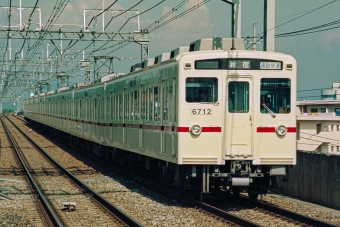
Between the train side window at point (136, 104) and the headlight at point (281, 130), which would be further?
the train side window at point (136, 104)

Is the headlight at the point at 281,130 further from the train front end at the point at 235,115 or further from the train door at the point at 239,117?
the train door at the point at 239,117

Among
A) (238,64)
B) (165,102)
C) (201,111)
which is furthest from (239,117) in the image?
(165,102)

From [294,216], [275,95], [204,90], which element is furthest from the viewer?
[275,95]

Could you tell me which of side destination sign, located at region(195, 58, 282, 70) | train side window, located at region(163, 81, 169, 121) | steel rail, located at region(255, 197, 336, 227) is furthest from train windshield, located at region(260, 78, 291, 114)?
train side window, located at region(163, 81, 169, 121)

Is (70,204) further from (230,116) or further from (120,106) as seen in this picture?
(120,106)

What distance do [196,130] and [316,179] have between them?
2.74 meters

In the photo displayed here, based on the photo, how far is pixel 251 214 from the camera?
11203mm

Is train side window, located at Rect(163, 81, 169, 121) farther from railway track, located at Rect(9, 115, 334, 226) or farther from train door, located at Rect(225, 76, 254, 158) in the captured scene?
railway track, located at Rect(9, 115, 334, 226)

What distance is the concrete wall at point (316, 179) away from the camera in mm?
11961

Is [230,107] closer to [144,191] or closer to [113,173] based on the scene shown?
[144,191]

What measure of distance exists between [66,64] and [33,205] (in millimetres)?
34986

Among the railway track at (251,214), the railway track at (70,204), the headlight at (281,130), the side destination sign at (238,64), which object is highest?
the side destination sign at (238,64)

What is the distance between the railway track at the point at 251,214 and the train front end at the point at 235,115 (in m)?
0.48

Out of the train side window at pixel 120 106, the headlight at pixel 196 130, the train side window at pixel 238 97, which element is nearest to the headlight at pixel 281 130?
the train side window at pixel 238 97
